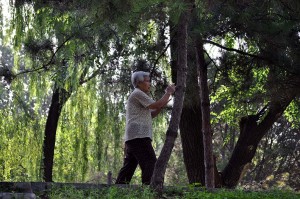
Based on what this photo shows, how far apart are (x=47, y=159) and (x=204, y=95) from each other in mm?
5040

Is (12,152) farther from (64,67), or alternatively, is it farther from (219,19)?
(219,19)

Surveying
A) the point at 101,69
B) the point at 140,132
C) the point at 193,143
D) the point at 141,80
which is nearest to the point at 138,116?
the point at 140,132

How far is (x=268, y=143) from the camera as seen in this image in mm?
28188

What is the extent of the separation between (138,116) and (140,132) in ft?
0.72

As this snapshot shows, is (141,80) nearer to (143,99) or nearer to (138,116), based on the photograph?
(143,99)

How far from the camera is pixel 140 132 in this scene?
26.4 feet

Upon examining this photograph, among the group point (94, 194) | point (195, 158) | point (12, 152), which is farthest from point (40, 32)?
A: point (94, 194)

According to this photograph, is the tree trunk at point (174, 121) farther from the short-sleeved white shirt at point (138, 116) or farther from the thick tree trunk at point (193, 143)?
the thick tree trunk at point (193, 143)

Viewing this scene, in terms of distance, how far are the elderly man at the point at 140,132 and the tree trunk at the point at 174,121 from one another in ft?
0.97

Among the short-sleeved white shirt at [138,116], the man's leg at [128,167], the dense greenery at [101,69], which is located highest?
the dense greenery at [101,69]

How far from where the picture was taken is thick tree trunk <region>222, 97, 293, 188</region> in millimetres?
12977

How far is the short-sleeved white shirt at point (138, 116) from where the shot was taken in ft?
26.4

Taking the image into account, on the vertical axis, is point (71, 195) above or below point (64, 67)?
below

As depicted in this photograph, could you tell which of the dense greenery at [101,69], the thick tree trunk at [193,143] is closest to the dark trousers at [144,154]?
the dense greenery at [101,69]
